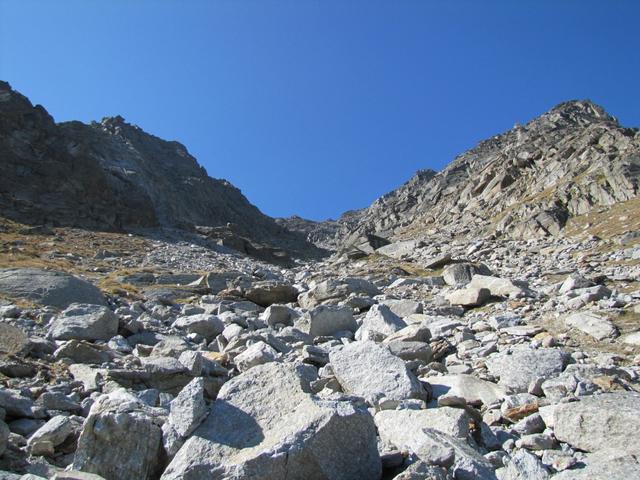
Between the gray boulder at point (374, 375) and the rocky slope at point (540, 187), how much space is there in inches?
1829

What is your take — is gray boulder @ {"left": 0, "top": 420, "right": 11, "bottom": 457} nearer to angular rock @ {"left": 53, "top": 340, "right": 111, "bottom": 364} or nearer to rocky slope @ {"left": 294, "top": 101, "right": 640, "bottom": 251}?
angular rock @ {"left": 53, "top": 340, "right": 111, "bottom": 364}

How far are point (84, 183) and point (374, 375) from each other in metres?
76.0

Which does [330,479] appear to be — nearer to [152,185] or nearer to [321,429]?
[321,429]

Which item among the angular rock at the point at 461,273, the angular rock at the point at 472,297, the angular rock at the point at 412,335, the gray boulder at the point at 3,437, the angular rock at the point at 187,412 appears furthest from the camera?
the angular rock at the point at 461,273

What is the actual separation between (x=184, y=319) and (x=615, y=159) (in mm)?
58608

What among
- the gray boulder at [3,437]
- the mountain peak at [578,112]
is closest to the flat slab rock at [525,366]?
the gray boulder at [3,437]

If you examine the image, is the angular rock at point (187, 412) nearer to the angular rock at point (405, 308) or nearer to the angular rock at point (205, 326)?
the angular rock at point (205, 326)

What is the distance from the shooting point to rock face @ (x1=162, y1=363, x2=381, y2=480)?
4504 mm

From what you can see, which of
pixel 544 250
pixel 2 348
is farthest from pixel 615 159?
pixel 2 348

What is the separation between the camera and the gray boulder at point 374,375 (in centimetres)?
688

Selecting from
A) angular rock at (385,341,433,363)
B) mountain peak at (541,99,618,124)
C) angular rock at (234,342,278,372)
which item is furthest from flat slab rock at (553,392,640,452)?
mountain peak at (541,99,618,124)

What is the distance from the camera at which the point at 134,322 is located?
1273 cm

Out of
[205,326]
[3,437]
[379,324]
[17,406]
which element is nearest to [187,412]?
[3,437]

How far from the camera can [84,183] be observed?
2894 inches
